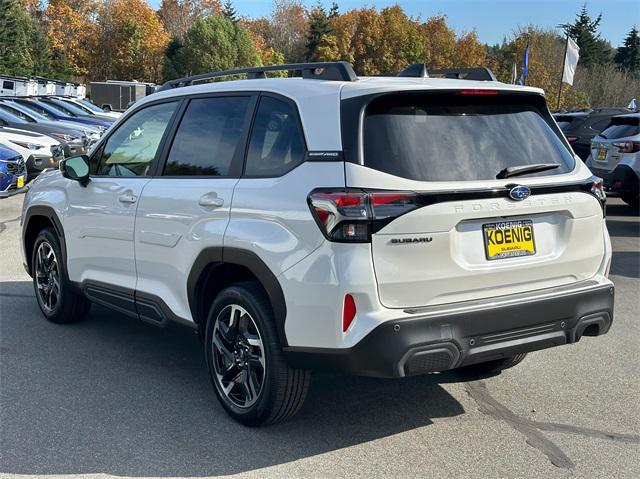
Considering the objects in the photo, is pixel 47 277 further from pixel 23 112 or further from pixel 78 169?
pixel 23 112

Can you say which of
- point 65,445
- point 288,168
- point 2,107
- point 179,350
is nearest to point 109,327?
point 179,350

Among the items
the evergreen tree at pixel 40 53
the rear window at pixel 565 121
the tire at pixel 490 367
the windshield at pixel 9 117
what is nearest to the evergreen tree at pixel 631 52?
the evergreen tree at pixel 40 53

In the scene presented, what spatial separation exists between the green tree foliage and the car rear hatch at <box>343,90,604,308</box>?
2644 inches

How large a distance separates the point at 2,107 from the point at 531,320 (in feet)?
56.7

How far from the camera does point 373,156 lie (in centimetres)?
341

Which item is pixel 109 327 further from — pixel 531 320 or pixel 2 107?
pixel 2 107

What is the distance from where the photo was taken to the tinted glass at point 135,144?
4.79 metres

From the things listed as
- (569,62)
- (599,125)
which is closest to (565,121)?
(599,125)

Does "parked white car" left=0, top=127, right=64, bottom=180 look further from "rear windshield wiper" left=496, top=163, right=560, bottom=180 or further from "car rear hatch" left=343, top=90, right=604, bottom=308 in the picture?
"rear windshield wiper" left=496, top=163, right=560, bottom=180

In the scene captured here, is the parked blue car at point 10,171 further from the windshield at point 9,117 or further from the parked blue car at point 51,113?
the parked blue car at point 51,113

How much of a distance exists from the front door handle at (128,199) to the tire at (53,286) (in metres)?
1.12

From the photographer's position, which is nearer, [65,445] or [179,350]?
[65,445]

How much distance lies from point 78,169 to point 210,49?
224 feet

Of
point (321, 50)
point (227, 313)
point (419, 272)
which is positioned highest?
point (321, 50)
